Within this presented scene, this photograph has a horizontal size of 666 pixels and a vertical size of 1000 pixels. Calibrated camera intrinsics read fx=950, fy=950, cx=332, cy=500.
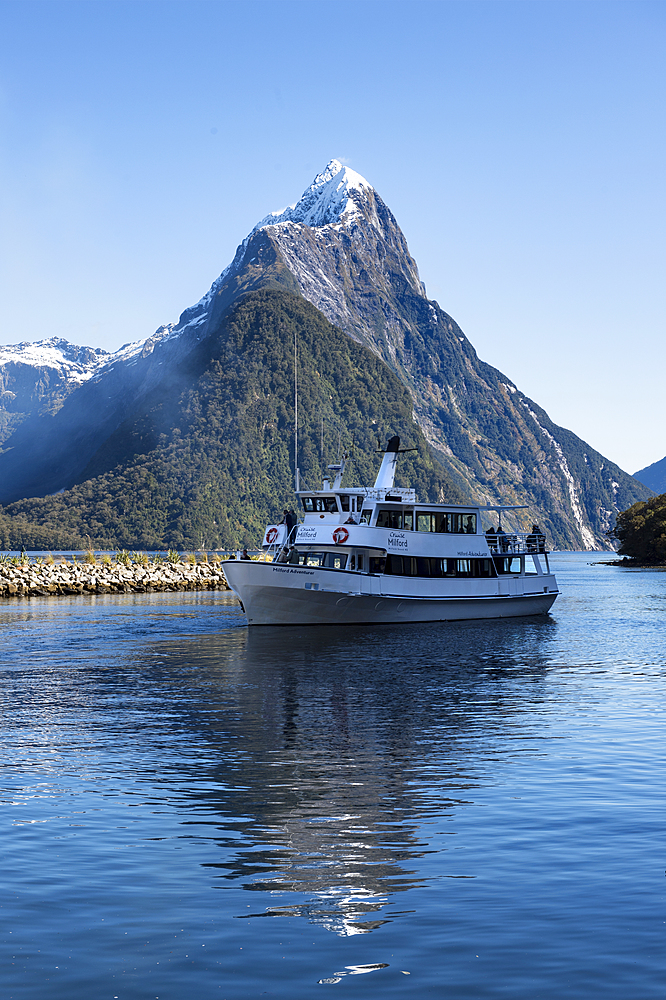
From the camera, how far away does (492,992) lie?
9383 millimetres

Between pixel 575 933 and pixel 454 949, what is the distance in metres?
1.54

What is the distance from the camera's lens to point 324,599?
2072 inches

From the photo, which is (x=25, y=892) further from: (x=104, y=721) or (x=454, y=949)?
(x=104, y=721)

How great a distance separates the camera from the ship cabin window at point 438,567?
54906 mm

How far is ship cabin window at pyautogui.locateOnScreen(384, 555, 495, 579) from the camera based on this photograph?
54906 millimetres

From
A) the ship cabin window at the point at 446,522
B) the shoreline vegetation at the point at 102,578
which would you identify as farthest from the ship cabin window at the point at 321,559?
the shoreline vegetation at the point at 102,578

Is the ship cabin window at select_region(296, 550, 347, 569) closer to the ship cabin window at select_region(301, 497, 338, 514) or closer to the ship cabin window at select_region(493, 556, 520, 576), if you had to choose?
the ship cabin window at select_region(301, 497, 338, 514)

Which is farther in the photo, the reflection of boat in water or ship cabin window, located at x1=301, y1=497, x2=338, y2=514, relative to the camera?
ship cabin window, located at x1=301, y1=497, x2=338, y2=514

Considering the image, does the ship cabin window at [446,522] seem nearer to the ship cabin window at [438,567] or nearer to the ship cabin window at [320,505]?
the ship cabin window at [438,567]

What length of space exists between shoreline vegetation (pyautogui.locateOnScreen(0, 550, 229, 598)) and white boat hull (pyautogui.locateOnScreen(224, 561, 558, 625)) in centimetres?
3950

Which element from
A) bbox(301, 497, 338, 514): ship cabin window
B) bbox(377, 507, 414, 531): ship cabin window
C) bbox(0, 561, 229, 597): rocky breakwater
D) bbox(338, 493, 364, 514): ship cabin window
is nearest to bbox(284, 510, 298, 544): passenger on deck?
bbox(301, 497, 338, 514): ship cabin window

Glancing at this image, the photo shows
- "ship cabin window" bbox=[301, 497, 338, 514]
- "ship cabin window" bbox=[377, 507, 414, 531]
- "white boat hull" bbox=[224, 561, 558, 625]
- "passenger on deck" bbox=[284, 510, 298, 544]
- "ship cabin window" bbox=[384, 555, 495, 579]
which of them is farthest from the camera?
"ship cabin window" bbox=[301, 497, 338, 514]

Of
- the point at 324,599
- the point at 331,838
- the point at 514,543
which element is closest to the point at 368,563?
the point at 324,599

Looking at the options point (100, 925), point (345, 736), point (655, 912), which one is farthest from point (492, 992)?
point (345, 736)
